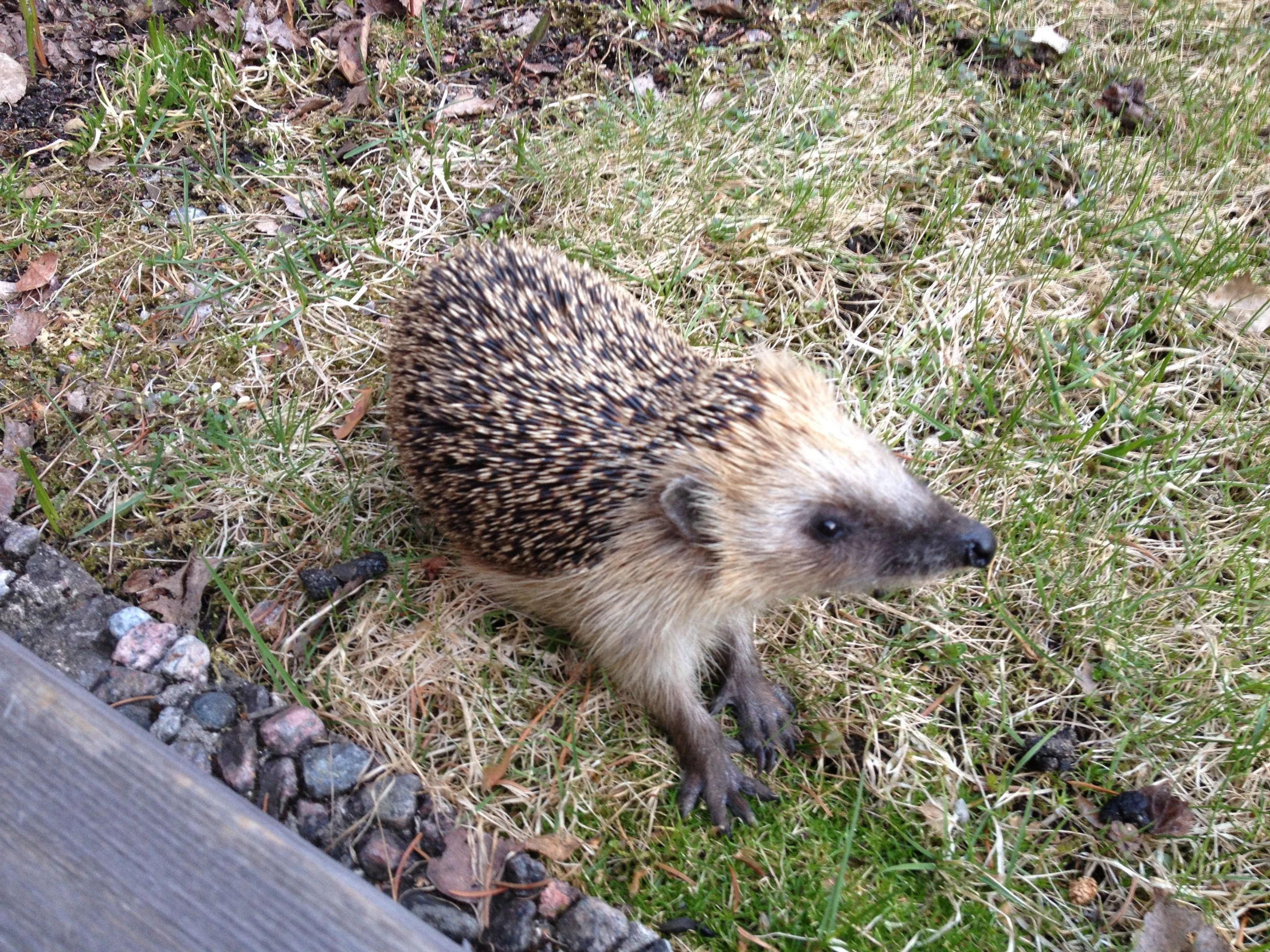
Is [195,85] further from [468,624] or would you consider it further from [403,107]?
[468,624]

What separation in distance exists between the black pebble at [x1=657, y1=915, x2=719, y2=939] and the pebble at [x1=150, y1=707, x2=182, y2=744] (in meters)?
1.81

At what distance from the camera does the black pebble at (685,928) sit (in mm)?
3172

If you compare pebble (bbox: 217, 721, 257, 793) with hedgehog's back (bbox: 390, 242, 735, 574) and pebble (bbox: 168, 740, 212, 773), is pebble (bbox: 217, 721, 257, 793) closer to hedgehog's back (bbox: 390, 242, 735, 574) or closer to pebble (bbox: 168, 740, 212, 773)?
pebble (bbox: 168, 740, 212, 773)

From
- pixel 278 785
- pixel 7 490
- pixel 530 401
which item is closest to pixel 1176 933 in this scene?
pixel 530 401

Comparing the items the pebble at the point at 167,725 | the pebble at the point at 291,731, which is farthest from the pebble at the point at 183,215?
the pebble at the point at 291,731

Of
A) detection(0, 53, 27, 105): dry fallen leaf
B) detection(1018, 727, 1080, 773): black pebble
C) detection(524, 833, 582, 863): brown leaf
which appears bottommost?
detection(524, 833, 582, 863): brown leaf

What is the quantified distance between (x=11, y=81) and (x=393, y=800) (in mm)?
4852

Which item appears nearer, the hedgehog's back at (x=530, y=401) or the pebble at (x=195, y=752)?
the pebble at (x=195, y=752)

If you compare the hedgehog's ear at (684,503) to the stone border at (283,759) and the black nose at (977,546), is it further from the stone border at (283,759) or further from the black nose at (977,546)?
the stone border at (283,759)

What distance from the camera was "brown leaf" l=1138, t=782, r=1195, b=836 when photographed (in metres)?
3.32

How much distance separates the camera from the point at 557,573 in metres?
3.61

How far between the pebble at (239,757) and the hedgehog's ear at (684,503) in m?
1.68

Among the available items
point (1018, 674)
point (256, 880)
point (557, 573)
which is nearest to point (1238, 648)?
point (1018, 674)

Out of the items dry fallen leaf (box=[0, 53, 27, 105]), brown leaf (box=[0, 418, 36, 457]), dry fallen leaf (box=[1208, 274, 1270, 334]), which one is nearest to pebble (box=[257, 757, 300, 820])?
brown leaf (box=[0, 418, 36, 457])
